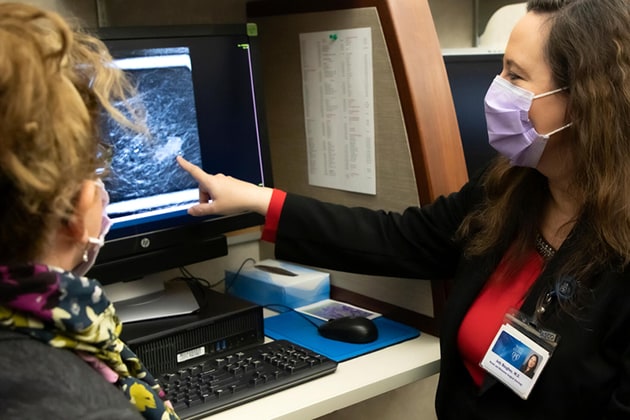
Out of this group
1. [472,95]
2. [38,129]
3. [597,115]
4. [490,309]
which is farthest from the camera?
[472,95]

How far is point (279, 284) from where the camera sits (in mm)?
1659

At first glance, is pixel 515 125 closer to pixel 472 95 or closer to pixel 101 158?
pixel 472 95

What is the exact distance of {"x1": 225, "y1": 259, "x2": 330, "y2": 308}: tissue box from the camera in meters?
1.66

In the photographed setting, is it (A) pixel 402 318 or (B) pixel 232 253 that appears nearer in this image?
(A) pixel 402 318

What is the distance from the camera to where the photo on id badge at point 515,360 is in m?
1.20

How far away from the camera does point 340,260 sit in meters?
1.48

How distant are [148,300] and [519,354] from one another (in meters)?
0.66

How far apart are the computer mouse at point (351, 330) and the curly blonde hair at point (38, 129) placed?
0.78 metres

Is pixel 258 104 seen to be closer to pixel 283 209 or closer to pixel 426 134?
pixel 283 209

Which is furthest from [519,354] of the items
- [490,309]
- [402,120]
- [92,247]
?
[92,247]

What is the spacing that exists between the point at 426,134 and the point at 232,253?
0.59 m

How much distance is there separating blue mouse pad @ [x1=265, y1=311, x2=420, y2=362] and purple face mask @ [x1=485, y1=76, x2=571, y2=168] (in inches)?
15.4

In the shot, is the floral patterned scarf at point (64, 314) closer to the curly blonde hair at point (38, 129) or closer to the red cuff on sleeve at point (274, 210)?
the curly blonde hair at point (38, 129)

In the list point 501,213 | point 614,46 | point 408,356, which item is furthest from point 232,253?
point 614,46
